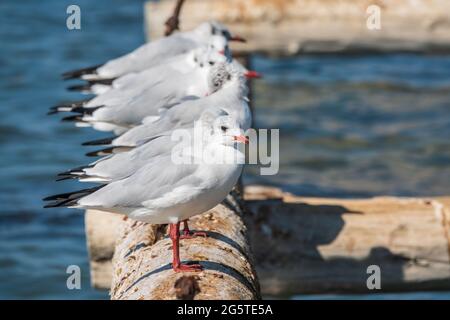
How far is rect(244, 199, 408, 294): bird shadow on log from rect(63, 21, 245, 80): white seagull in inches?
55.2

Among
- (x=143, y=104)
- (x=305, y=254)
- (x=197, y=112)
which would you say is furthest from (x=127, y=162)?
(x=305, y=254)

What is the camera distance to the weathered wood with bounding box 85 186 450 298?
6070 mm

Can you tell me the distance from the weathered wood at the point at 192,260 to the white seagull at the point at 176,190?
0.40ft

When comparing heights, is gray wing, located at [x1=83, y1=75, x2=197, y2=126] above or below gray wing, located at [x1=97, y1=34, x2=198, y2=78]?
below

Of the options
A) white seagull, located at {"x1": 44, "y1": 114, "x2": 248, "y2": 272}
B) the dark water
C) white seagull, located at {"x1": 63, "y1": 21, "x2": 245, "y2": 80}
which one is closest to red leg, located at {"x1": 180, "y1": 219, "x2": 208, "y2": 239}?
white seagull, located at {"x1": 44, "y1": 114, "x2": 248, "y2": 272}

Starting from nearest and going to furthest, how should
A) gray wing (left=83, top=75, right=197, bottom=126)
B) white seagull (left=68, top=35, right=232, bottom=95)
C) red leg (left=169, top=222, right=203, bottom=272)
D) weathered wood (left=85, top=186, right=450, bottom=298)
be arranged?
1. red leg (left=169, top=222, right=203, bottom=272)
2. weathered wood (left=85, top=186, right=450, bottom=298)
3. gray wing (left=83, top=75, right=197, bottom=126)
4. white seagull (left=68, top=35, right=232, bottom=95)

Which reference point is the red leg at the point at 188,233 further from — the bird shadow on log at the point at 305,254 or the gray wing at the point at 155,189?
the bird shadow on log at the point at 305,254

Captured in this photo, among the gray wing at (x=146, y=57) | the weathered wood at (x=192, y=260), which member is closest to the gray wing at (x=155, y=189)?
the weathered wood at (x=192, y=260)

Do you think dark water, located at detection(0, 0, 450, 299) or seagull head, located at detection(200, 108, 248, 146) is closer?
seagull head, located at detection(200, 108, 248, 146)

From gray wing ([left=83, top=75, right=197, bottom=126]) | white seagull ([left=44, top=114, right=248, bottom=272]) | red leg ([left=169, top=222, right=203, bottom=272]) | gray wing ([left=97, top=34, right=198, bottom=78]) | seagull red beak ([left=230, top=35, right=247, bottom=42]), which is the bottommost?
red leg ([left=169, top=222, right=203, bottom=272])

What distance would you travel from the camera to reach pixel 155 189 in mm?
4430

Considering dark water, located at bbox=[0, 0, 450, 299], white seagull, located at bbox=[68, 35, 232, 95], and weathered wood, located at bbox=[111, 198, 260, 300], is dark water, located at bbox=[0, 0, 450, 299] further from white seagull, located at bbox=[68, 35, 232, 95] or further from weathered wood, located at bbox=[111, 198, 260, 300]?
weathered wood, located at bbox=[111, 198, 260, 300]

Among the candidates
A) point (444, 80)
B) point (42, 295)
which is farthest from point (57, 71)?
point (42, 295)

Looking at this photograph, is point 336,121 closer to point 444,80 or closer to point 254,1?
point 444,80
